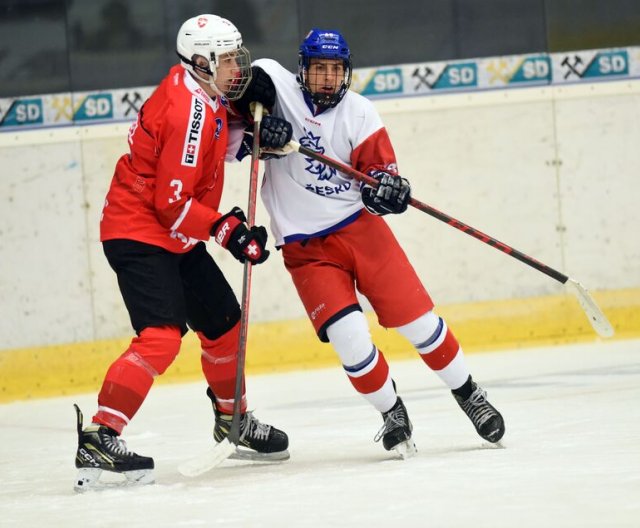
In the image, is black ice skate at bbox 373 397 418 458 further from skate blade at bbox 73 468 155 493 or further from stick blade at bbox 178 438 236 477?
skate blade at bbox 73 468 155 493

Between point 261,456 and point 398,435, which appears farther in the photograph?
point 261,456

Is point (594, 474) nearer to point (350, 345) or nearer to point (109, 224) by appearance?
point (350, 345)

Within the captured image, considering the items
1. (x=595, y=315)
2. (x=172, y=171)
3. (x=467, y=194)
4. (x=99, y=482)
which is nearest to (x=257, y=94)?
(x=172, y=171)

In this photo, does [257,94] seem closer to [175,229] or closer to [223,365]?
[175,229]

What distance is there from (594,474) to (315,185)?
3.86 ft

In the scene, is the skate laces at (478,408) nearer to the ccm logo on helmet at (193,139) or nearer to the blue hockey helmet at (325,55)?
the blue hockey helmet at (325,55)

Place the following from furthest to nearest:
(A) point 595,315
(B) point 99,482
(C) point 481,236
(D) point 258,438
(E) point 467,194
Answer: (E) point 467,194
(A) point 595,315
(C) point 481,236
(D) point 258,438
(B) point 99,482

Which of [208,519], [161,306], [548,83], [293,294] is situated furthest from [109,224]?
[548,83]

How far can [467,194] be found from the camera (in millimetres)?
6223

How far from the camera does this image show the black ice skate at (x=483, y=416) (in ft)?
11.4

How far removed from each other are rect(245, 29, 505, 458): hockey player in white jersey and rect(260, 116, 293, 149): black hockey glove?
100 millimetres

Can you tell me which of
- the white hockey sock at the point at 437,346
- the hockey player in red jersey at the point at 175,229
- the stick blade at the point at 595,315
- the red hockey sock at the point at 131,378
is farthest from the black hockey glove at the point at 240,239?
the stick blade at the point at 595,315

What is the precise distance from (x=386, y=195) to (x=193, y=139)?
0.53m

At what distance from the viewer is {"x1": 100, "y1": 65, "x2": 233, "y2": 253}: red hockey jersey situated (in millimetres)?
3334
